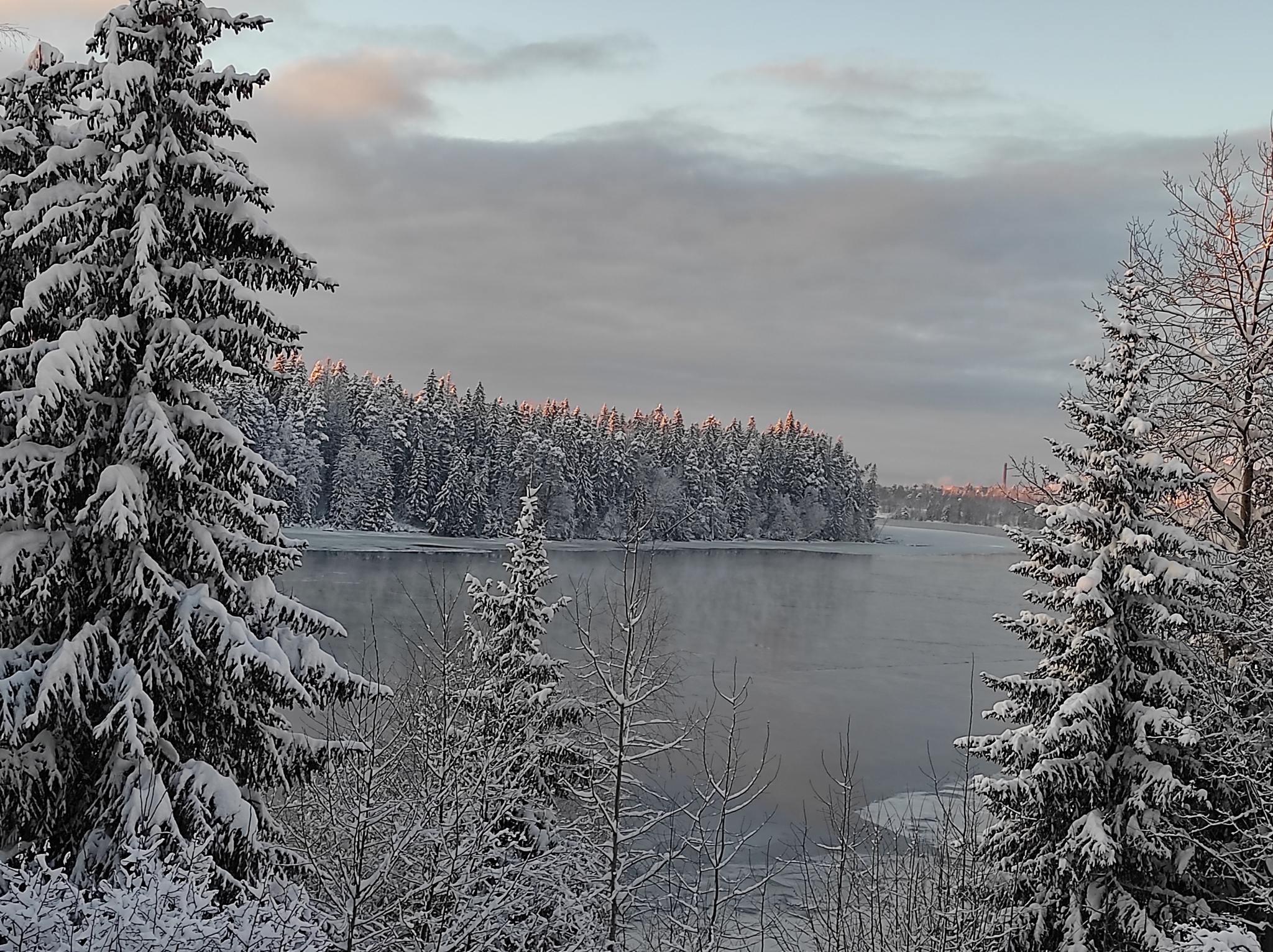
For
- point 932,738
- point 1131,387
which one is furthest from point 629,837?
point 932,738

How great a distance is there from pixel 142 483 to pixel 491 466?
280 feet

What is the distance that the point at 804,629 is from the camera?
4672cm

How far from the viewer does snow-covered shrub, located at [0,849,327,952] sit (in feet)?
16.5

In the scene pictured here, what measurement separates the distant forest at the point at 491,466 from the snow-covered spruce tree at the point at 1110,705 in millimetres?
51776

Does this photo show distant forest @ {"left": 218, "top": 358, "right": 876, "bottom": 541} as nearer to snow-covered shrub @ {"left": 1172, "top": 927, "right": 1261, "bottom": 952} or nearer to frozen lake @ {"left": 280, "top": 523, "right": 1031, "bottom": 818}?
frozen lake @ {"left": 280, "top": 523, "right": 1031, "bottom": 818}

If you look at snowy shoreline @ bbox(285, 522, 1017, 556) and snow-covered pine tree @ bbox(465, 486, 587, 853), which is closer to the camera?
snow-covered pine tree @ bbox(465, 486, 587, 853)

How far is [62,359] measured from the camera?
661 centimetres

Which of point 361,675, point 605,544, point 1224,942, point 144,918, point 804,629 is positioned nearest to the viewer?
point 144,918

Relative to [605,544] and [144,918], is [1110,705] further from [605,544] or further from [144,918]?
[605,544]

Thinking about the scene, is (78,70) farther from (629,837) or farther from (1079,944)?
(1079,944)

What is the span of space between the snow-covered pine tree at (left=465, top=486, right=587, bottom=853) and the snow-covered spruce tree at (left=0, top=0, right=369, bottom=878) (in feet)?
18.9

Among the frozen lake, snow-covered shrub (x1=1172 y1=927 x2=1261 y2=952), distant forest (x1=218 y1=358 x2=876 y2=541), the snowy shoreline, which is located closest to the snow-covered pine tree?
the frozen lake

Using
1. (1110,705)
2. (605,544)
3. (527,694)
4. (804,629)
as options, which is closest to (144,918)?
(527,694)

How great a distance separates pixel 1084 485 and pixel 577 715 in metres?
7.44
